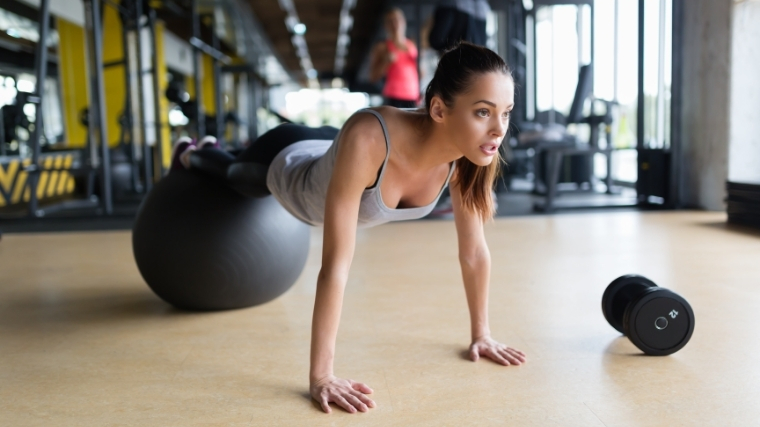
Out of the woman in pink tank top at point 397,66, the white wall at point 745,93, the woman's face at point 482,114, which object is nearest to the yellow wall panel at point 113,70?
the woman in pink tank top at point 397,66

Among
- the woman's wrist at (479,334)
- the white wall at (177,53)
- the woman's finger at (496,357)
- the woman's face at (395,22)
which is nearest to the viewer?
the woman's finger at (496,357)

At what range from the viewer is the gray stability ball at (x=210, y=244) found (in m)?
1.88

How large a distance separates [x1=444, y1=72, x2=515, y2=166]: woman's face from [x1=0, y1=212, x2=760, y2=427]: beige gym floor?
510 millimetres

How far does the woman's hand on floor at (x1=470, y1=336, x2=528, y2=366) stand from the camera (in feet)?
4.89

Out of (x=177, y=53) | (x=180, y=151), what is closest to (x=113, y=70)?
(x=177, y=53)

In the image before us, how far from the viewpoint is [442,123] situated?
1.33 meters

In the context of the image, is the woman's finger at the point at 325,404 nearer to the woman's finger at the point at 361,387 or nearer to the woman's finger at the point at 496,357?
the woman's finger at the point at 361,387

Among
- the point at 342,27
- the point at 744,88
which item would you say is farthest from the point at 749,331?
the point at 342,27

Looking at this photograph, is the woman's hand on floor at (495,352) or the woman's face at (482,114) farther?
the woman's hand on floor at (495,352)

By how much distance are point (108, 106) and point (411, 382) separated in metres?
7.89

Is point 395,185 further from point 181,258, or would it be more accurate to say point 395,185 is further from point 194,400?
point 181,258

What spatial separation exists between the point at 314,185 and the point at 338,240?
292 millimetres

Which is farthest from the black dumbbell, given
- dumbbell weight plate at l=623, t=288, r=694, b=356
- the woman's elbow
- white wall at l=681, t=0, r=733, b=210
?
white wall at l=681, t=0, r=733, b=210

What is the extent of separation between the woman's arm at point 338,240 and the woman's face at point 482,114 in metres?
0.17
